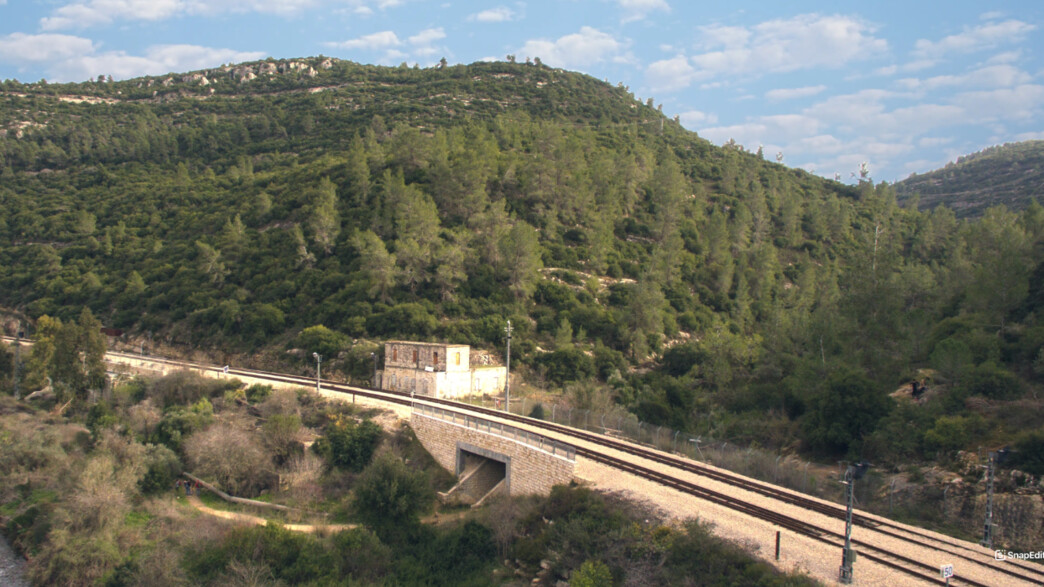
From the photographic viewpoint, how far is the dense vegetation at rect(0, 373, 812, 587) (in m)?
18.2

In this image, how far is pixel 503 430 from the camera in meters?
25.3

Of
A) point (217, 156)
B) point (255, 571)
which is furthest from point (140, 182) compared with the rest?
point (255, 571)

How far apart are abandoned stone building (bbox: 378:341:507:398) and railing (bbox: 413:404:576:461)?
7.56 meters

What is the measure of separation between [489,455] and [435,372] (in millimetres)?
13860

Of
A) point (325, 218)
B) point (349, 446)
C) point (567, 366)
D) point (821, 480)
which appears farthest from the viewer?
point (325, 218)

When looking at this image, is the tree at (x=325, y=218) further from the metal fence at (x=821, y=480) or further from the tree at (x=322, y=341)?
the metal fence at (x=821, y=480)

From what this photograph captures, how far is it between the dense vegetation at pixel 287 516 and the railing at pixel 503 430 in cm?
147

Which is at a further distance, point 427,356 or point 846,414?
point 427,356

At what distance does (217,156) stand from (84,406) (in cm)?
7001

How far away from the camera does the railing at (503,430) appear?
22.6 m

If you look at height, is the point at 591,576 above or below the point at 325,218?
below

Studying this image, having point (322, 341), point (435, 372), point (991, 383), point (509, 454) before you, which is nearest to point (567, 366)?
point (435, 372)

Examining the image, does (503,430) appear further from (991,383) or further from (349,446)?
(991,383)

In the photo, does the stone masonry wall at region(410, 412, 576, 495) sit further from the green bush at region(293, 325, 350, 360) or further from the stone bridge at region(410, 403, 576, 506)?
the green bush at region(293, 325, 350, 360)
